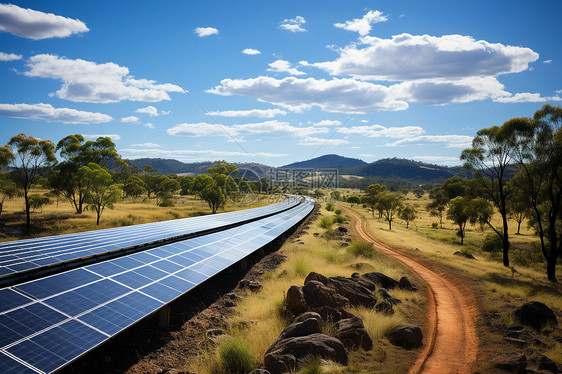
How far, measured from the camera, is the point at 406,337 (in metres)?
11.5

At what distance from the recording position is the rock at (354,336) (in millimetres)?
10680

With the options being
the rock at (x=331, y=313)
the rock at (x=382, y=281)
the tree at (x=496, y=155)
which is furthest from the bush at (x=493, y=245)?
the rock at (x=331, y=313)

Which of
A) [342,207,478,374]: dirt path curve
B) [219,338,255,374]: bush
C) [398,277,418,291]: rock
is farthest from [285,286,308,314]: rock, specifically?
[398,277,418,291]: rock

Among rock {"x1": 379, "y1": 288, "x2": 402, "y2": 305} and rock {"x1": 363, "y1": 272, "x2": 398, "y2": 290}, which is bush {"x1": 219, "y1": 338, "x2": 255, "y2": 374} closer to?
rock {"x1": 379, "y1": 288, "x2": 402, "y2": 305}

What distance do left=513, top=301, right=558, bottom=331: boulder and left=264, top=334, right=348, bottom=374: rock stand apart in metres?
9.50

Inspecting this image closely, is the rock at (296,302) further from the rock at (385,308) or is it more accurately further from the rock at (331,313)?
the rock at (385,308)

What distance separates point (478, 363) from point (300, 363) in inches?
235

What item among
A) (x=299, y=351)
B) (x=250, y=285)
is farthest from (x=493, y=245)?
(x=299, y=351)

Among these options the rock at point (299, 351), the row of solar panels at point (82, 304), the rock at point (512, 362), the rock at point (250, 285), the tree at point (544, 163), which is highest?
the tree at point (544, 163)

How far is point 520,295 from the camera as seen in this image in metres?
19.2

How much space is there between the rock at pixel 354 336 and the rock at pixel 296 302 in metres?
2.14

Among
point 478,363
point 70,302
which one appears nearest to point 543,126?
point 478,363

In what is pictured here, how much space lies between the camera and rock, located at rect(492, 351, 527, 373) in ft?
31.0

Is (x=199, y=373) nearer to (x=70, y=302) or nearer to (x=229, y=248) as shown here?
(x=70, y=302)
